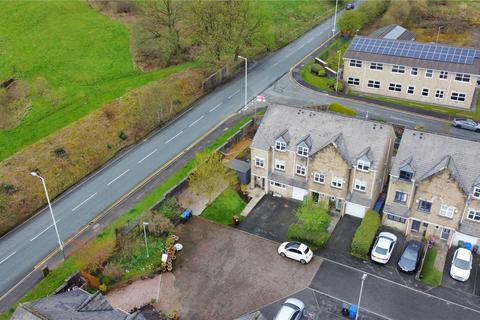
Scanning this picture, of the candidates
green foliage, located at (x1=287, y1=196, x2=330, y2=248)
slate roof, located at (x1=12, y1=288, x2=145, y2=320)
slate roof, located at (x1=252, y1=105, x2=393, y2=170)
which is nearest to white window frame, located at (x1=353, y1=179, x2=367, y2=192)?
slate roof, located at (x1=252, y1=105, x2=393, y2=170)

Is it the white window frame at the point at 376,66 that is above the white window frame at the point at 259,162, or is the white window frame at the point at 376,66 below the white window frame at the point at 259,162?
above

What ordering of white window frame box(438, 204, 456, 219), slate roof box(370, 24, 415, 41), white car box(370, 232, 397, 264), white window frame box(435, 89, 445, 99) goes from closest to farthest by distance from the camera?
white car box(370, 232, 397, 264), white window frame box(438, 204, 456, 219), white window frame box(435, 89, 445, 99), slate roof box(370, 24, 415, 41)

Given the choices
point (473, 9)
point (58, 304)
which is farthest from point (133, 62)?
point (473, 9)

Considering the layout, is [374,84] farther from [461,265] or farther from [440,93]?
[461,265]

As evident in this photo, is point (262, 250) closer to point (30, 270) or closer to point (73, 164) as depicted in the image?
point (30, 270)

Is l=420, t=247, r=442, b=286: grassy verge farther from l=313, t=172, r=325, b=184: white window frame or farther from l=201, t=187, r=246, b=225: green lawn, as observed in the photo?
l=201, t=187, r=246, b=225: green lawn

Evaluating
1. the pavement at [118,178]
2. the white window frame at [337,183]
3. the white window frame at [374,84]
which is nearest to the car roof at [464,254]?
the white window frame at [337,183]

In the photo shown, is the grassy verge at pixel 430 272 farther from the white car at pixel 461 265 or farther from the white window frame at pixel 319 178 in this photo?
the white window frame at pixel 319 178
